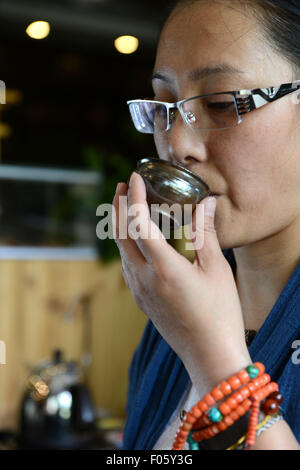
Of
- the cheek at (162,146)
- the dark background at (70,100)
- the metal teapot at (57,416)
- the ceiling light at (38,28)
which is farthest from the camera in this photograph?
the dark background at (70,100)

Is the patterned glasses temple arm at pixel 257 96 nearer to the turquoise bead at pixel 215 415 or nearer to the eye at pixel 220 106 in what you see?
the eye at pixel 220 106

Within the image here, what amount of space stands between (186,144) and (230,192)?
0.09m

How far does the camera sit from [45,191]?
4.05 m

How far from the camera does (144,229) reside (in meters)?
0.66

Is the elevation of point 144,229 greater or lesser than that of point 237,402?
greater

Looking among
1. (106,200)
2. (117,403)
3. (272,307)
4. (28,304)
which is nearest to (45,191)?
(106,200)

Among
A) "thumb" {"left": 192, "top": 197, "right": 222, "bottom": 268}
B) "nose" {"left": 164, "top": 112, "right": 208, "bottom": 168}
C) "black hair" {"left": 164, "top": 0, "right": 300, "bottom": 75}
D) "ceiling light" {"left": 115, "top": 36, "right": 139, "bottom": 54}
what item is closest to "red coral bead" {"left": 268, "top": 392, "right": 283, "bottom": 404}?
"thumb" {"left": 192, "top": 197, "right": 222, "bottom": 268}

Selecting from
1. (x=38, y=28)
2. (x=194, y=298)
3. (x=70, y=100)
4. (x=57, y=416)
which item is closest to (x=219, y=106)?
(x=194, y=298)

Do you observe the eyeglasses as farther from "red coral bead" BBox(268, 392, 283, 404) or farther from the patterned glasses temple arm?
"red coral bead" BBox(268, 392, 283, 404)

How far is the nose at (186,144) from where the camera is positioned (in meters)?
0.75

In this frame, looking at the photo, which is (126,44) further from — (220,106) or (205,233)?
(205,233)

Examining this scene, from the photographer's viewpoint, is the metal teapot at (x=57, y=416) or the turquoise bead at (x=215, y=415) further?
the metal teapot at (x=57, y=416)

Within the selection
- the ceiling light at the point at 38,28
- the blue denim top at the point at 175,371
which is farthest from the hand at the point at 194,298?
the ceiling light at the point at 38,28
